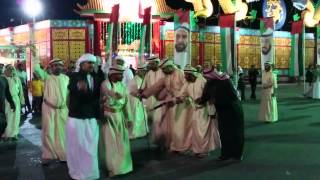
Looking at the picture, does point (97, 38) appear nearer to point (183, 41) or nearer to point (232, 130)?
point (183, 41)

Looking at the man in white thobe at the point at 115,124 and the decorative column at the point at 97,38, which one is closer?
the man in white thobe at the point at 115,124

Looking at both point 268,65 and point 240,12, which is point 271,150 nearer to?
point 268,65

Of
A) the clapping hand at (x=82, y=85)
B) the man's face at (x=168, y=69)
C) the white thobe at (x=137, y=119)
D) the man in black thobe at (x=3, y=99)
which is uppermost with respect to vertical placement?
the man's face at (x=168, y=69)

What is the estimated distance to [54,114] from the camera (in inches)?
329

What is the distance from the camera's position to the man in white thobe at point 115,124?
714cm

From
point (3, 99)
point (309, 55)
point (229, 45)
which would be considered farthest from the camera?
point (309, 55)

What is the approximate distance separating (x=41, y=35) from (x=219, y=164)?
1920 centimetres

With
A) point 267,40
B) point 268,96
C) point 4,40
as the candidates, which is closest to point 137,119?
point 268,96

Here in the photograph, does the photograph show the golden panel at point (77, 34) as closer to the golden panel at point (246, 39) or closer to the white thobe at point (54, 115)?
the golden panel at point (246, 39)

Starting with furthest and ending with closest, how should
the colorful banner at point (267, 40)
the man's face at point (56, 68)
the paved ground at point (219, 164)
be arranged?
the colorful banner at point (267, 40) → the man's face at point (56, 68) → the paved ground at point (219, 164)

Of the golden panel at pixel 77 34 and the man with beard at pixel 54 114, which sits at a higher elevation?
the golden panel at pixel 77 34

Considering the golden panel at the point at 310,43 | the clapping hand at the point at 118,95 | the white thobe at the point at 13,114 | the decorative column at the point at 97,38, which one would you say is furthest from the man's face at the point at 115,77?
the golden panel at the point at 310,43

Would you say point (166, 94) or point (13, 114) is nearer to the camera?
point (166, 94)

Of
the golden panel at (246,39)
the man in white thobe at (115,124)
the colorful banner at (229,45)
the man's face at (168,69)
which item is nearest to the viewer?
the man in white thobe at (115,124)
